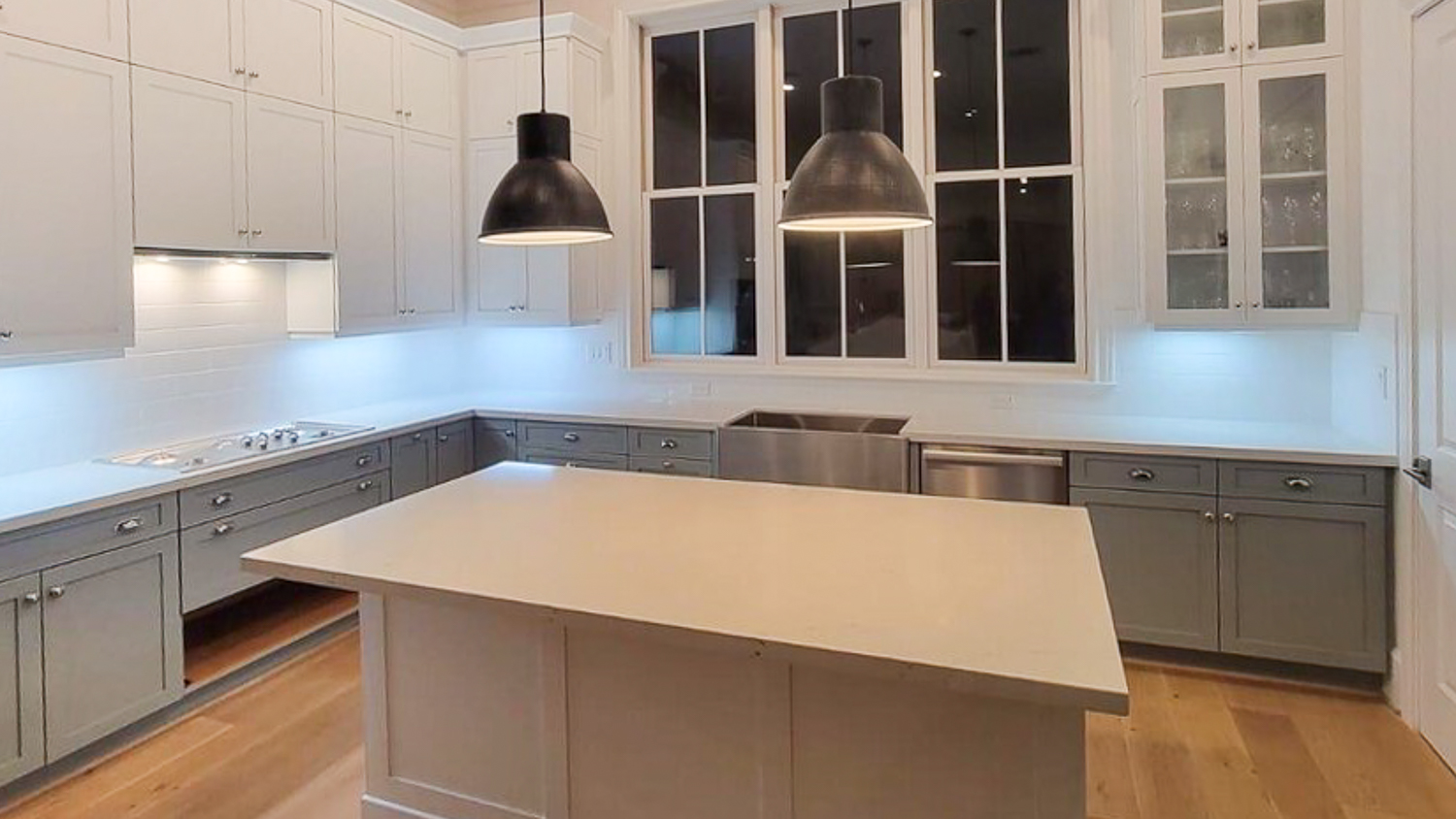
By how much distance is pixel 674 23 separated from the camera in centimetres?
479

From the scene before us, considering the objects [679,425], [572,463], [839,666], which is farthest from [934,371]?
[839,666]

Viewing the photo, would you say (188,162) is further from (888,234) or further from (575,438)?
(888,234)

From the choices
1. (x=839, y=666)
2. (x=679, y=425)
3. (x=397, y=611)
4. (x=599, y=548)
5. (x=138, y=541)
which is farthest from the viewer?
(x=679, y=425)

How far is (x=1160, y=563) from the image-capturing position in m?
3.37

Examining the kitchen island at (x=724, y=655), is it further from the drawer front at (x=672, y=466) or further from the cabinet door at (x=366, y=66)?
the cabinet door at (x=366, y=66)

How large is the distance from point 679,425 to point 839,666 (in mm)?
2679

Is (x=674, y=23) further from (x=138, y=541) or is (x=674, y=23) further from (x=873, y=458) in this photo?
(x=138, y=541)

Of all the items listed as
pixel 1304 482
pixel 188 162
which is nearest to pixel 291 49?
pixel 188 162

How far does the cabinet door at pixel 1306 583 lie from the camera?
3094 millimetres

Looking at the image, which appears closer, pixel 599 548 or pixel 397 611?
pixel 599 548

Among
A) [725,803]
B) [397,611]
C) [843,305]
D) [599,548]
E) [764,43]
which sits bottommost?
[725,803]

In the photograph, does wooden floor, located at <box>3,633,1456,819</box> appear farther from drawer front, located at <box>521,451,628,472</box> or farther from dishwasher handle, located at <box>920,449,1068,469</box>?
drawer front, located at <box>521,451,628,472</box>

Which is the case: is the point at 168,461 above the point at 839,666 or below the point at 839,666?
above

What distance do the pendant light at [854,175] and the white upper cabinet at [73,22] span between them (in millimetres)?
2455
